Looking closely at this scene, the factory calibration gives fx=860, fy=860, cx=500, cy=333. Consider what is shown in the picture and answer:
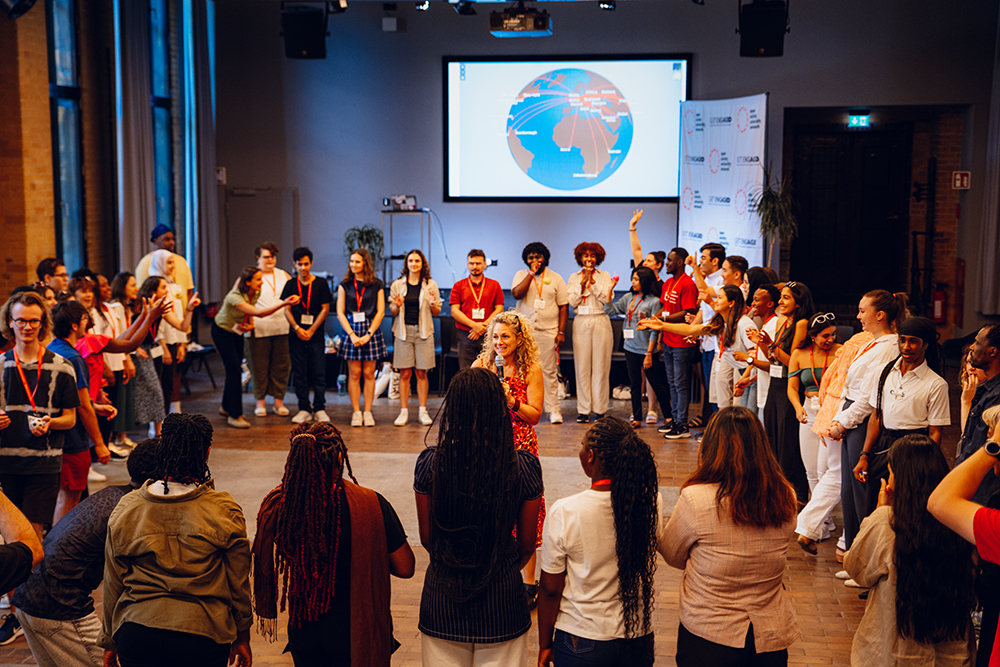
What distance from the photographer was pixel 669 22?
11000mm

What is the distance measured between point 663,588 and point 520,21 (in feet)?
20.5

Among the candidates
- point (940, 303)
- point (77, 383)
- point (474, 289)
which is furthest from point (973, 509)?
point (940, 303)

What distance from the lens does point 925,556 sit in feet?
9.58

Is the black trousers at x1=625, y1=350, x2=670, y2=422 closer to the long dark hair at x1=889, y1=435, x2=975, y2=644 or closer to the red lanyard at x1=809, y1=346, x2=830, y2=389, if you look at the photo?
the red lanyard at x1=809, y1=346, x2=830, y2=389

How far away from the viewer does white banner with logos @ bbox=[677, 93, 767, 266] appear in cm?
930

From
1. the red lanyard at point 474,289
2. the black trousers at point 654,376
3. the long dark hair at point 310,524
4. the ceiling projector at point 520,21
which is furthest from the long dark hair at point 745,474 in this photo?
the ceiling projector at point 520,21

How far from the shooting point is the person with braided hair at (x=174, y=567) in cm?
246

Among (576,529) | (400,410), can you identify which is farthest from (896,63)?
(576,529)

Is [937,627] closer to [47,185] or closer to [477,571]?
[477,571]

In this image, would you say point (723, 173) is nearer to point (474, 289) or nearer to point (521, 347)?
point (474, 289)

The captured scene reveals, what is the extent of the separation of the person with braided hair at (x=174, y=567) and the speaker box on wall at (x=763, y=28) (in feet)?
27.8

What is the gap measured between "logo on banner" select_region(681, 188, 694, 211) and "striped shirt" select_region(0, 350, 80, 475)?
317 inches

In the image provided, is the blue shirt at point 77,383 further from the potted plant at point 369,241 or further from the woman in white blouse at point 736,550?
the potted plant at point 369,241

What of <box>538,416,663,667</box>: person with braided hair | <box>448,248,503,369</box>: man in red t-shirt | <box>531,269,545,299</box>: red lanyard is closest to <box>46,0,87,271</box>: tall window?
<box>448,248,503,369</box>: man in red t-shirt
